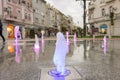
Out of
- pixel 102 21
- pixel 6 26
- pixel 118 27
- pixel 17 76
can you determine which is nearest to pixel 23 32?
pixel 6 26

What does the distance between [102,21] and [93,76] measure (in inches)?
1840

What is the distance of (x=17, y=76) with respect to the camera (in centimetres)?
490

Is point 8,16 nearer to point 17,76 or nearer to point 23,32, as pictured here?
point 23,32

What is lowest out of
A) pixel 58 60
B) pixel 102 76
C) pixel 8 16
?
pixel 102 76

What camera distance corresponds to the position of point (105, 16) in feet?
162

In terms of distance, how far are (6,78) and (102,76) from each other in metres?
1.91

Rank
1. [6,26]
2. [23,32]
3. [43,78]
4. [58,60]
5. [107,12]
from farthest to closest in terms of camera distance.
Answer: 1. [23,32]
2. [107,12]
3. [6,26]
4. [43,78]
5. [58,60]

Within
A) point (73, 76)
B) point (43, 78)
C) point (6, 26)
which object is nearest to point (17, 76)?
point (43, 78)

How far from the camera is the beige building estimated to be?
45047 mm

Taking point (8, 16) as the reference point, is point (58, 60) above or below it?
below

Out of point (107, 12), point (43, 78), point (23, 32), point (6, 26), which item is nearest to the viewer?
point (43, 78)

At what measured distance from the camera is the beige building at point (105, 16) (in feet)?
148

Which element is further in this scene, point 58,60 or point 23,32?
point 23,32

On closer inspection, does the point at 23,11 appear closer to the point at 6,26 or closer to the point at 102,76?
the point at 6,26
